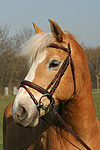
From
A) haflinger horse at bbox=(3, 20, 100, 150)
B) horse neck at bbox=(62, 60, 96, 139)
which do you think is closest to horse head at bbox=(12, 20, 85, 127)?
haflinger horse at bbox=(3, 20, 100, 150)

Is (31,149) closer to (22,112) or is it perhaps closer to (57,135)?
(57,135)

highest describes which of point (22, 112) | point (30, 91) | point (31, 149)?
point (30, 91)

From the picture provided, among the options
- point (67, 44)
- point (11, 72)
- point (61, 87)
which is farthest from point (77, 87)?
point (11, 72)

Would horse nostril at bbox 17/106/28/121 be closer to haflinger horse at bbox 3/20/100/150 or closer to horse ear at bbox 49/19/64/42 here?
haflinger horse at bbox 3/20/100/150

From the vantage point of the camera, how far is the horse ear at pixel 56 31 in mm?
2871

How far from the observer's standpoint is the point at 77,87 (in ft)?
10.0

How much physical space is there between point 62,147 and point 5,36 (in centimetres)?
2885

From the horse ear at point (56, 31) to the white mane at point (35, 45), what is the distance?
0.20ft

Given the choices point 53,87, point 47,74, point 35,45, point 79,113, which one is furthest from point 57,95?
point 35,45

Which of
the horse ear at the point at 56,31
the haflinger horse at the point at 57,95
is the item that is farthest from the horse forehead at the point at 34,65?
the horse ear at the point at 56,31

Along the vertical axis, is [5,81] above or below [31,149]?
below

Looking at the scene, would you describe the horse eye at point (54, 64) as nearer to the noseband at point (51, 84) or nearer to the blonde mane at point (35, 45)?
the noseband at point (51, 84)

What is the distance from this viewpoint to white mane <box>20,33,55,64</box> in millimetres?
2973

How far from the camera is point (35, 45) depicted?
3004 millimetres
